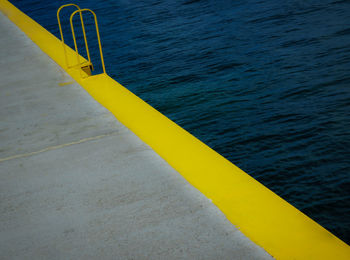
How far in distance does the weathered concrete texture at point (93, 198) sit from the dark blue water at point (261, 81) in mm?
1685

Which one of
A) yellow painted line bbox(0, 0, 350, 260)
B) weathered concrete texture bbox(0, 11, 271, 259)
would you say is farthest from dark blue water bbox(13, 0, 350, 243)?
weathered concrete texture bbox(0, 11, 271, 259)

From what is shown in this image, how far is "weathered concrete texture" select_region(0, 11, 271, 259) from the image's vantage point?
9.55 ft

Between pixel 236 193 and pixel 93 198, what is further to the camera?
pixel 93 198

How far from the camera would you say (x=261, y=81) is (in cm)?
817

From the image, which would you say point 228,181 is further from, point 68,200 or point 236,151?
point 236,151

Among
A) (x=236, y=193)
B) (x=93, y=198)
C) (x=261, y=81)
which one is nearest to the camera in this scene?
(x=236, y=193)

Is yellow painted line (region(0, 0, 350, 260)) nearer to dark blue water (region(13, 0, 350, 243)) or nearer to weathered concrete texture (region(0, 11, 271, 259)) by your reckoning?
weathered concrete texture (region(0, 11, 271, 259))

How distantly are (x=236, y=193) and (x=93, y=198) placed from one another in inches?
43.8

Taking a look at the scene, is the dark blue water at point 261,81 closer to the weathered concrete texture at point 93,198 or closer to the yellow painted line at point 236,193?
the yellow painted line at point 236,193

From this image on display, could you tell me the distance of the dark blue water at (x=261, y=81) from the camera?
521cm

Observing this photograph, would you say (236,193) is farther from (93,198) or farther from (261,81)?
(261,81)

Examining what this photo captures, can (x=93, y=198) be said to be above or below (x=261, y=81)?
above

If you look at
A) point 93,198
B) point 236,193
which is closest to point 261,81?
point 236,193

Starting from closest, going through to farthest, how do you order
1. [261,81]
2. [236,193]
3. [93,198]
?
[236,193] → [93,198] → [261,81]
